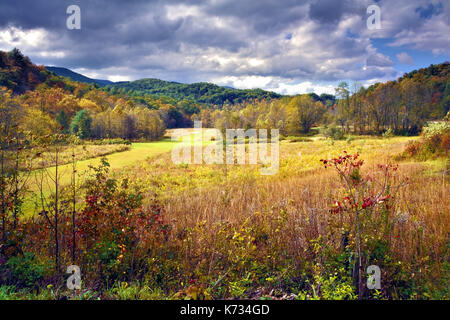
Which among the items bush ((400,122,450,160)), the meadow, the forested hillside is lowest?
the meadow

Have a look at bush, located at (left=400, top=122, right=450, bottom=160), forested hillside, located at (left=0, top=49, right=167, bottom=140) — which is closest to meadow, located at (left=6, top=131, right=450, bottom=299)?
bush, located at (left=400, top=122, right=450, bottom=160)

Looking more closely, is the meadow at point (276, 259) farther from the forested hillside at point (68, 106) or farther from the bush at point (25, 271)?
the forested hillside at point (68, 106)

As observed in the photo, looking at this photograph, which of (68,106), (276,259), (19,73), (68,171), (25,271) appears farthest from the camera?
(19,73)

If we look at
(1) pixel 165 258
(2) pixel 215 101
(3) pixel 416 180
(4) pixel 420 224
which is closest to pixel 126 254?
(1) pixel 165 258

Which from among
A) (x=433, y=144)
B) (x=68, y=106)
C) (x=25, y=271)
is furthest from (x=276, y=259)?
(x=68, y=106)

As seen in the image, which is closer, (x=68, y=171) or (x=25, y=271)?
(x=25, y=271)

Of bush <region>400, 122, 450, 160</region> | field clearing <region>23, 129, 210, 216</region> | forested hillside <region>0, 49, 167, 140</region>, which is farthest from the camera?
forested hillside <region>0, 49, 167, 140</region>

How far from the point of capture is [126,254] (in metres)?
4.28

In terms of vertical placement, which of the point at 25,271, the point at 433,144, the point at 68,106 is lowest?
the point at 25,271

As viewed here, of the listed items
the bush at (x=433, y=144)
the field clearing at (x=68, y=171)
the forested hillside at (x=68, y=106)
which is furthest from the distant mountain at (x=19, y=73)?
the bush at (x=433, y=144)

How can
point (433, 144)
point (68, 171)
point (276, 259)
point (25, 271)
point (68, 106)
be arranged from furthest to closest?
point (68, 106)
point (68, 171)
point (433, 144)
point (276, 259)
point (25, 271)

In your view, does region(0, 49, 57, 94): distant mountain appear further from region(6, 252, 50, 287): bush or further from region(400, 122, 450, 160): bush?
region(400, 122, 450, 160): bush

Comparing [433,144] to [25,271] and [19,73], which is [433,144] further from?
[19,73]
